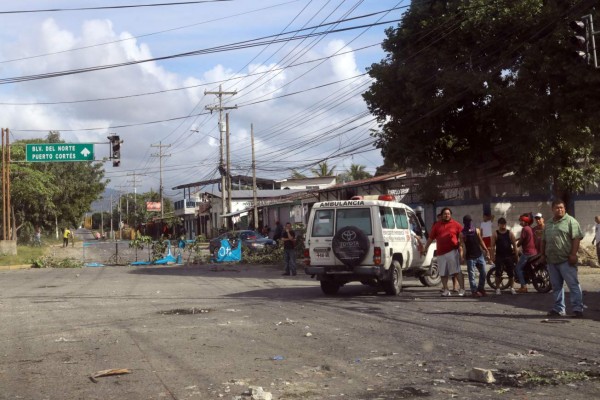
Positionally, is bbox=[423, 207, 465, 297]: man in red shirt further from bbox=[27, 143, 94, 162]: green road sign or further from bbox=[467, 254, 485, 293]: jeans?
bbox=[27, 143, 94, 162]: green road sign

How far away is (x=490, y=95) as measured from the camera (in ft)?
68.7

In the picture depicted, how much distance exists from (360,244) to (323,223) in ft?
3.87

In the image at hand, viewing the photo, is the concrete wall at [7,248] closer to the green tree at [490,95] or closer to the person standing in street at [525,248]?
the green tree at [490,95]

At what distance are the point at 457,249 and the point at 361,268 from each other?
6.82 ft

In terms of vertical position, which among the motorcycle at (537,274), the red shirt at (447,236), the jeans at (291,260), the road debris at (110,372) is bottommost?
the road debris at (110,372)

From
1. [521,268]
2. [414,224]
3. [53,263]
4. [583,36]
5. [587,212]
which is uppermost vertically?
[583,36]

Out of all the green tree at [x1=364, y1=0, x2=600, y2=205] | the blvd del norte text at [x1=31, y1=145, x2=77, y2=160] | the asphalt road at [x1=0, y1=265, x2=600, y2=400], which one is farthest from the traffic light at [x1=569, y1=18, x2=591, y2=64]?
the blvd del norte text at [x1=31, y1=145, x2=77, y2=160]

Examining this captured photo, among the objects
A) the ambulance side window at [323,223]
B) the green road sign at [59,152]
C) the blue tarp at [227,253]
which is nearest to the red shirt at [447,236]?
the ambulance side window at [323,223]

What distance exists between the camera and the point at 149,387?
700cm

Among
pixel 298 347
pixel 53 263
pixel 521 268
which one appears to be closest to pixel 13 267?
pixel 53 263

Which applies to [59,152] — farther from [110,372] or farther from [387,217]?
[110,372]

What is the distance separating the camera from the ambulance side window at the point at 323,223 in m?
15.8

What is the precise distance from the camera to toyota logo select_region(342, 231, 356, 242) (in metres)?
15.2

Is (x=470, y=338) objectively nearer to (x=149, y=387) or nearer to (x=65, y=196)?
(x=149, y=387)
